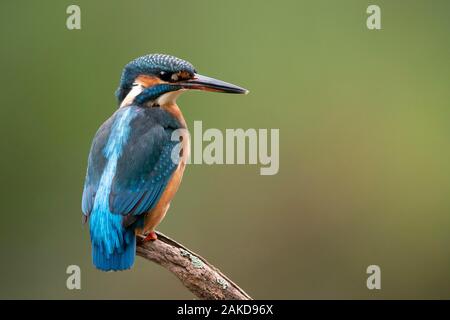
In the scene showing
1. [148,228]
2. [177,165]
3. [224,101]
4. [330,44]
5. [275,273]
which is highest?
[330,44]

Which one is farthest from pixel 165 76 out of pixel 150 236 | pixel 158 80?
pixel 150 236

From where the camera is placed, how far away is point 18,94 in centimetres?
609

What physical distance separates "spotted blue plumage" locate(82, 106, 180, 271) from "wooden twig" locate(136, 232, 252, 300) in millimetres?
220

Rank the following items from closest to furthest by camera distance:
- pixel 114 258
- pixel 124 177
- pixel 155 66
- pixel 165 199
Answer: pixel 114 258
pixel 124 177
pixel 165 199
pixel 155 66

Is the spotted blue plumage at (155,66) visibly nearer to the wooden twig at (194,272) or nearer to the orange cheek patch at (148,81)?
the orange cheek patch at (148,81)

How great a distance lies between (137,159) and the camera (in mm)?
3621

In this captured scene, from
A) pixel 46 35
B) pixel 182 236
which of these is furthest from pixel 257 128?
pixel 46 35

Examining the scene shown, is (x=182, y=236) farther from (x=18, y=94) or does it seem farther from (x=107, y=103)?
(x=18, y=94)

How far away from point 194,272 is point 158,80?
930mm

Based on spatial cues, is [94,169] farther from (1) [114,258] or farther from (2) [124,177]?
(1) [114,258]

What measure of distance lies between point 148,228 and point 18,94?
282 cm

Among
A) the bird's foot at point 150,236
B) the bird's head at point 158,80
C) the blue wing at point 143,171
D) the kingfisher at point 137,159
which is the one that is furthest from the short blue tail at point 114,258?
the bird's head at point 158,80

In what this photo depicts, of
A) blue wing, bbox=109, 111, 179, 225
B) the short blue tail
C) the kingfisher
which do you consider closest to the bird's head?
the kingfisher

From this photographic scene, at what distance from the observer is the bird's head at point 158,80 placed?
3840mm
